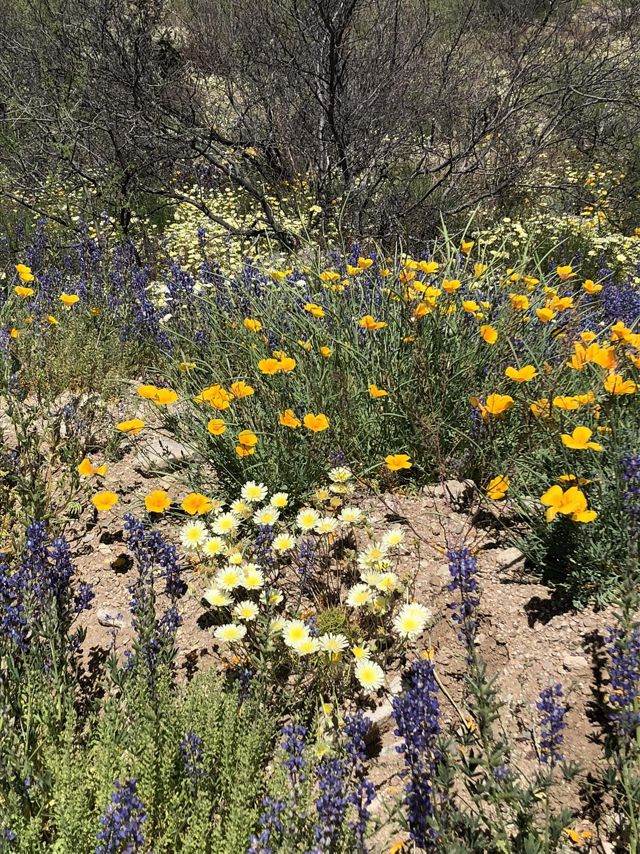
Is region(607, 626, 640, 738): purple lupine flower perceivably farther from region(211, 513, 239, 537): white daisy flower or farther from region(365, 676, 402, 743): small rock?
region(211, 513, 239, 537): white daisy flower

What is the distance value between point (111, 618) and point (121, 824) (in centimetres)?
96

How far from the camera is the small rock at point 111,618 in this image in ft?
6.88

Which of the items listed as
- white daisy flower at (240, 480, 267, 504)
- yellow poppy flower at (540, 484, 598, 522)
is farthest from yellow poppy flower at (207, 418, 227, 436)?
yellow poppy flower at (540, 484, 598, 522)

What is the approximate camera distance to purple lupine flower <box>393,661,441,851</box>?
4.04 feet

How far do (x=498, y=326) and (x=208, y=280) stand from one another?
1923 mm

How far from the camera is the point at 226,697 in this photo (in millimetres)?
1634

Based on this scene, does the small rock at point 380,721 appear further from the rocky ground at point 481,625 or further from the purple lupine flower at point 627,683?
the purple lupine flower at point 627,683

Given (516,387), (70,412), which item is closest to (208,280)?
(70,412)

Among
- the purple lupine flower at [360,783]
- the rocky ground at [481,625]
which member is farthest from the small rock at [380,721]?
the purple lupine flower at [360,783]

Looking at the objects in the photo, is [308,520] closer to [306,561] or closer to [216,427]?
[306,561]

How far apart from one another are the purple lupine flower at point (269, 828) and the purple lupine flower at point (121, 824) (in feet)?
0.81

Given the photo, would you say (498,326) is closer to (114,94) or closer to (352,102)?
(352,102)

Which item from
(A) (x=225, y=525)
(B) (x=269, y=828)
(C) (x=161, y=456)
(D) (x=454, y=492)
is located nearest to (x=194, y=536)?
(A) (x=225, y=525)

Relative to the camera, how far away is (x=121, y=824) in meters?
1.23
